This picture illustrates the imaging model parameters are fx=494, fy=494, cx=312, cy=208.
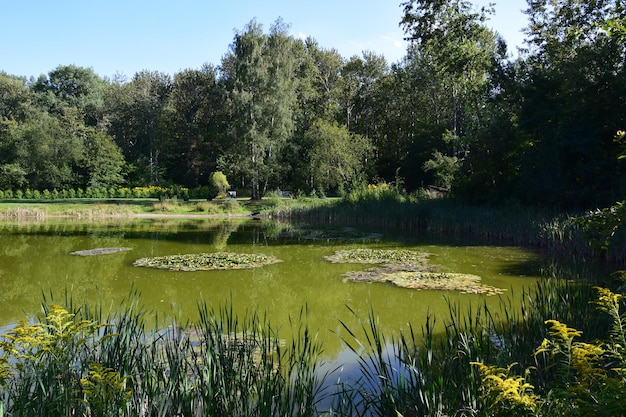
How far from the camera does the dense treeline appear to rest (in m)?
16.7

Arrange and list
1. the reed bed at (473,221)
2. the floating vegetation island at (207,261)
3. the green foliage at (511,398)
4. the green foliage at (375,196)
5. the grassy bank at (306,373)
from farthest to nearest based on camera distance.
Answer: the green foliage at (375,196), the reed bed at (473,221), the floating vegetation island at (207,261), the grassy bank at (306,373), the green foliage at (511,398)

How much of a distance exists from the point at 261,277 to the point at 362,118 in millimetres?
35505

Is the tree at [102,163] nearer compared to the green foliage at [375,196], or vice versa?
the green foliage at [375,196]

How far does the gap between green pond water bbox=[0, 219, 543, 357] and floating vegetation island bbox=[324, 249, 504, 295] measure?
1.03 ft

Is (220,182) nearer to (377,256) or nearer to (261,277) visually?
(377,256)

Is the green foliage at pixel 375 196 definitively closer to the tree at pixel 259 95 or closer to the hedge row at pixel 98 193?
the tree at pixel 259 95

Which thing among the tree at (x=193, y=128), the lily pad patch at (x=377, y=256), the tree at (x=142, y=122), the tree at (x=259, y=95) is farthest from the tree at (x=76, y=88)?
the lily pad patch at (x=377, y=256)

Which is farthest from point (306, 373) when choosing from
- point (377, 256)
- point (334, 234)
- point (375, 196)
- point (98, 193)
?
point (98, 193)

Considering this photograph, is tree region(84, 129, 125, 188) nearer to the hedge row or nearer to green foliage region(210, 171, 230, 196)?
the hedge row

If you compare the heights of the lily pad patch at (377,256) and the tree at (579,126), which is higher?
the tree at (579,126)

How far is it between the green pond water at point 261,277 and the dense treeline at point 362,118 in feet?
14.7

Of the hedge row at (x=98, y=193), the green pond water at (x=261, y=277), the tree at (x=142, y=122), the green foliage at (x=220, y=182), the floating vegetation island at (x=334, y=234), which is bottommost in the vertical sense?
the green pond water at (x=261, y=277)

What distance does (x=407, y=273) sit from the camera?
396 inches

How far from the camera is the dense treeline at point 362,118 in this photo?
16.7 m
